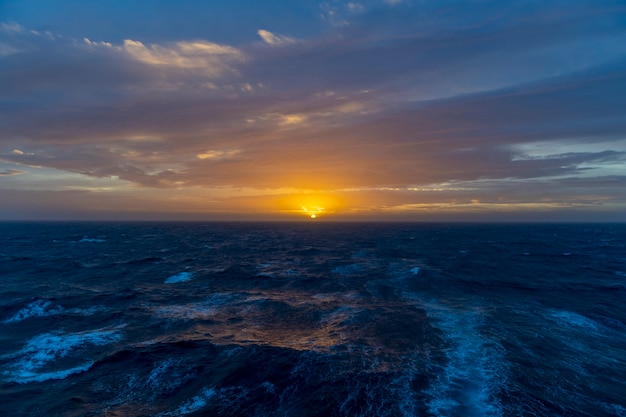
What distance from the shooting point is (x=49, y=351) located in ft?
80.7

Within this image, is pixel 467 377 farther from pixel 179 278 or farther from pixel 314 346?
pixel 179 278

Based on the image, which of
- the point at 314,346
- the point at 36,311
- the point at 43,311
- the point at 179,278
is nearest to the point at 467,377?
the point at 314,346

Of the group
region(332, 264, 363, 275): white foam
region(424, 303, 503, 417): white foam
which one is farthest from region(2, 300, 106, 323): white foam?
region(332, 264, 363, 275): white foam

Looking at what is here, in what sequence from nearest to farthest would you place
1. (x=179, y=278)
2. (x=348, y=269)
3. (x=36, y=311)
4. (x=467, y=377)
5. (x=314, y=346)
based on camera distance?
(x=467, y=377) → (x=314, y=346) → (x=36, y=311) → (x=179, y=278) → (x=348, y=269)

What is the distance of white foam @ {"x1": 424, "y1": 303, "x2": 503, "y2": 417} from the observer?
16.9 meters

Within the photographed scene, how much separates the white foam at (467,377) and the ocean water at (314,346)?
0.10 m

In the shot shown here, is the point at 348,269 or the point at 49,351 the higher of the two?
the point at 348,269

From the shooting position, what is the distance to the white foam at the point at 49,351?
21.0m

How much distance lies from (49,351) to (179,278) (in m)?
26.8

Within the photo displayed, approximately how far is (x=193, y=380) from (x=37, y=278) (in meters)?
46.0

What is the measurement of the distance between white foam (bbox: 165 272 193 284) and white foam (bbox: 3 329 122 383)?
2044cm

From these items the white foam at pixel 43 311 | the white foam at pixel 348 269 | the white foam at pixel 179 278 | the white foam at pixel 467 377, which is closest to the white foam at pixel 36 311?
the white foam at pixel 43 311

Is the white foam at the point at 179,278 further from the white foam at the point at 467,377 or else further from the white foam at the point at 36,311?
the white foam at the point at 467,377

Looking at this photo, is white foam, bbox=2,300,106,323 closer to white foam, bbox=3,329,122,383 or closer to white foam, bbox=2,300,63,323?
white foam, bbox=2,300,63,323
